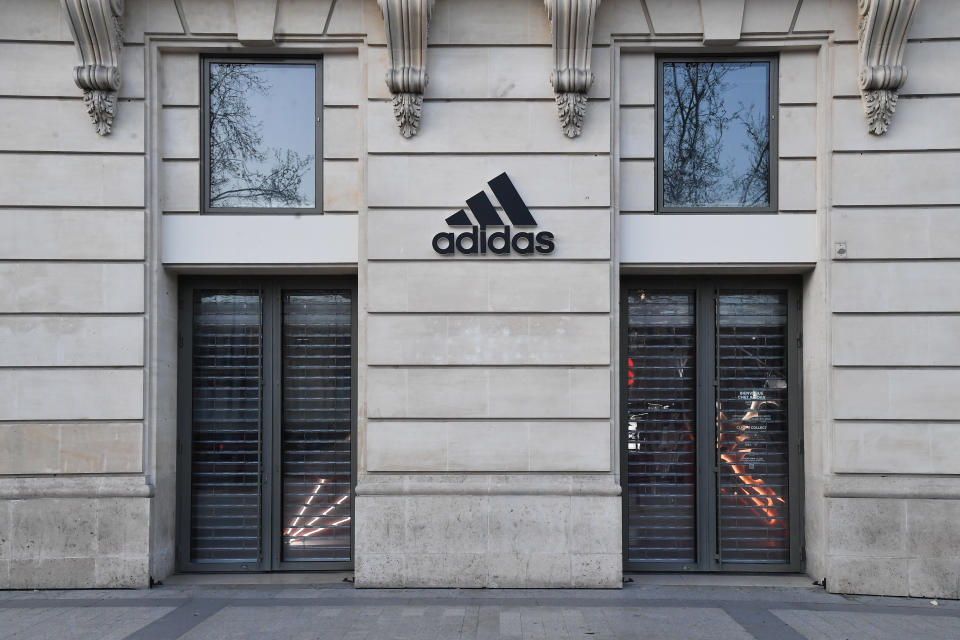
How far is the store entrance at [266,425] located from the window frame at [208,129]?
93 centimetres

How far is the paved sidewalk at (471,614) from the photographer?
24.6 ft

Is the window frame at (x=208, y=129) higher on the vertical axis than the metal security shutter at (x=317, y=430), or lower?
higher

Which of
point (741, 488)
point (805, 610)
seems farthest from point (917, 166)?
point (805, 610)

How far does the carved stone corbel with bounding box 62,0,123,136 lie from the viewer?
29.5 feet

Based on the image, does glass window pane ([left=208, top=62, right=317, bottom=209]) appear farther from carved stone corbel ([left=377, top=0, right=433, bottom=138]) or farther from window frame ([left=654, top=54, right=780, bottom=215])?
window frame ([left=654, top=54, right=780, bottom=215])

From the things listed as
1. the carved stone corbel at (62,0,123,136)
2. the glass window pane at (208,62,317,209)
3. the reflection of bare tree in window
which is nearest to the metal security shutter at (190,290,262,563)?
the glass window pane at (208,62,317,209)

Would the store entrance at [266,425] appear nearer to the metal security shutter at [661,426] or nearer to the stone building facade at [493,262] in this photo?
the stone building facade at [493,262]

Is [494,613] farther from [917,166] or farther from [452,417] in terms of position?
[917,166]

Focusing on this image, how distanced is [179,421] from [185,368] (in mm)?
695

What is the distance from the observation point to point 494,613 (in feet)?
26.5

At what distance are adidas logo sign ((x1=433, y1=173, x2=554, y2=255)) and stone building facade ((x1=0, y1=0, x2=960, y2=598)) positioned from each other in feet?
0.13

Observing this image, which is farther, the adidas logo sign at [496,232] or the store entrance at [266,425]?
the store entrance at [266,425]

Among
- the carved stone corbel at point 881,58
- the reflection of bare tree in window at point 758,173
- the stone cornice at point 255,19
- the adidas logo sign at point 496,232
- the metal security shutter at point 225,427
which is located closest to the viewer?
the carved stone corbel at point 881,58

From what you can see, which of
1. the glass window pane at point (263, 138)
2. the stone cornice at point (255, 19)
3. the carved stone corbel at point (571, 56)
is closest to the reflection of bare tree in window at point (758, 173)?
the carved stone corbel at point (571, 56)
